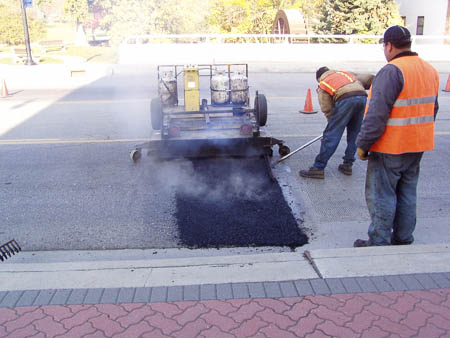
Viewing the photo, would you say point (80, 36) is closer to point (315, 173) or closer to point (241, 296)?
point (315, 173)

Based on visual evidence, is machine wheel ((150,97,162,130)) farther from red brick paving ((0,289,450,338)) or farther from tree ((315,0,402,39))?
tree ((315,0,402,39))

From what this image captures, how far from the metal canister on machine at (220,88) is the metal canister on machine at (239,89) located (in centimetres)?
9

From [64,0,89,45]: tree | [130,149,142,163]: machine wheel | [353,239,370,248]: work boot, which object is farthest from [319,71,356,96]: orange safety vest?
[64,0,89,45]: tree

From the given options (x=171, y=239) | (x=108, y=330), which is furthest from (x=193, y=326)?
(x=171, y=239)

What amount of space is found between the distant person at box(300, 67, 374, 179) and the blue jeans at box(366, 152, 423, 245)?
6.91ft

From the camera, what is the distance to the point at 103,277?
12.0ft

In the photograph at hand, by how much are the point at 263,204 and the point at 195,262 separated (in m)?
2.00

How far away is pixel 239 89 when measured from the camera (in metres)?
7.59

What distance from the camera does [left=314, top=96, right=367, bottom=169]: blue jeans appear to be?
6141 millimetres

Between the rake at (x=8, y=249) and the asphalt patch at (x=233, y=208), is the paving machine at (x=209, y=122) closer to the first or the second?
the asphalt patch at (x=233, y=208)

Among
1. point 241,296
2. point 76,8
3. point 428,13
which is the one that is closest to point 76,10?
point 76,8

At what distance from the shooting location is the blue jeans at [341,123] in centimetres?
614

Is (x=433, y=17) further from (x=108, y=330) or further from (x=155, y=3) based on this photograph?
(x=108, y=330)

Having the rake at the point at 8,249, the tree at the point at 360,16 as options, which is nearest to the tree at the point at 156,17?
the tree at the point at 360,16
